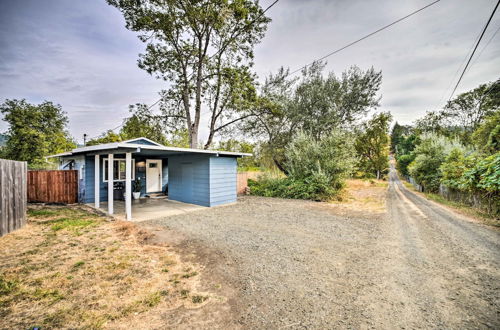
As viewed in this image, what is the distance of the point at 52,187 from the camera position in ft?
29.8

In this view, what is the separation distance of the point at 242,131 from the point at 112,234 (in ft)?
37.5

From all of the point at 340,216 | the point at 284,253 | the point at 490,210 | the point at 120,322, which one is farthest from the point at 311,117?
the point at 120,322

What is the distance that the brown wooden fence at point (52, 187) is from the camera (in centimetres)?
894

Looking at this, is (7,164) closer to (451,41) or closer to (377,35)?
(377,35)

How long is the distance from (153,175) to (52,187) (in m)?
4.29

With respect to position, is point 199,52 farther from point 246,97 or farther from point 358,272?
point 358,272

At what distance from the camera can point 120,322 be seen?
1971 millimetres

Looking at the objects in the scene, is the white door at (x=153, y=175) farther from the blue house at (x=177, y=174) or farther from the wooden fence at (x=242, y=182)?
the wooden fence at (x=242, y=182)

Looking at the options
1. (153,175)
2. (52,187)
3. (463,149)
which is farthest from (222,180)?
(463,149)

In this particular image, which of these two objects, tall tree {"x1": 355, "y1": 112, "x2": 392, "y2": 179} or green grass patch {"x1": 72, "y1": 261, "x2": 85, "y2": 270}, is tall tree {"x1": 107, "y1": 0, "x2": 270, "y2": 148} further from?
tall tree {"x1": 355, "y1": 112, "x2": 392, "y2": 179}

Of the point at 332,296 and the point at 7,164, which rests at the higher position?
the point at 7,164

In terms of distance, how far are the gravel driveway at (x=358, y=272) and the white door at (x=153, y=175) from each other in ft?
19.3

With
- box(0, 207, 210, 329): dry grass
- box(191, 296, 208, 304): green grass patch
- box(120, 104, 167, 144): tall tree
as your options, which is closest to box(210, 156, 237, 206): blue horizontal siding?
box(0, 207, 210, 329): dry grass

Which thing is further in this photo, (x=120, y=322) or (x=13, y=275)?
(x=13, y=275)
